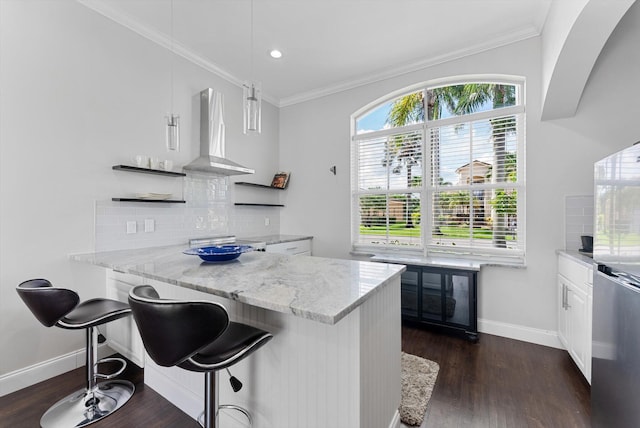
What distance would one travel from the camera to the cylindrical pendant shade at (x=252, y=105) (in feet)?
5.94

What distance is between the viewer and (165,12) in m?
2.51

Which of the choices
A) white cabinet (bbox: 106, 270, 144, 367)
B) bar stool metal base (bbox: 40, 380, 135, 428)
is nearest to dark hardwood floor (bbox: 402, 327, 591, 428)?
bar stool metal base (bbox: 40, 380, 135, 428)

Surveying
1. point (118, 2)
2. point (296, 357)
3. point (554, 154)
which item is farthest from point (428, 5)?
point (296, 357)

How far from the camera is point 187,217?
123 inches

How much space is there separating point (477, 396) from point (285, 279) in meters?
1.63

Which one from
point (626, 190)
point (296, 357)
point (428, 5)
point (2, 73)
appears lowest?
point (296, 357)

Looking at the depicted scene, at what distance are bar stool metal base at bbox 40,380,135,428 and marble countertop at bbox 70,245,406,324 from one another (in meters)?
0.88

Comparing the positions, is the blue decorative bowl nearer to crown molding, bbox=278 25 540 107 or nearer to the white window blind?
the white window blind

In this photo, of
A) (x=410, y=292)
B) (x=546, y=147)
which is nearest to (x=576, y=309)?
(x=410, y=292)

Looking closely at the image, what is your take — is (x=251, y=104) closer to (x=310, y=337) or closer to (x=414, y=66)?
(x=310, y=337)

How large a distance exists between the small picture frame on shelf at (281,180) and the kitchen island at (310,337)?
2.58 m

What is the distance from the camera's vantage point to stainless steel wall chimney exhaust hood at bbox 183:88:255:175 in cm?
309

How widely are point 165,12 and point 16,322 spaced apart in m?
2.78

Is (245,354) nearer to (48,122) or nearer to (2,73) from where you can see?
(48,122)
